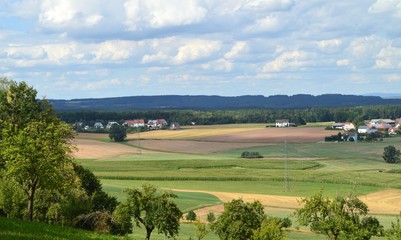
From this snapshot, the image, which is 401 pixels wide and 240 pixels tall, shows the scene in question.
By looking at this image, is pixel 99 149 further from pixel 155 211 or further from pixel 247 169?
pixel 155 211

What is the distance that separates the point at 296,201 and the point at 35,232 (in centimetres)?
6254

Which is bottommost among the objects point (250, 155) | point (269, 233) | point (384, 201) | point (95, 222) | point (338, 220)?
point (384, 201)

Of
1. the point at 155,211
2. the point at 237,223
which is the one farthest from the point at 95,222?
the point at 237,223

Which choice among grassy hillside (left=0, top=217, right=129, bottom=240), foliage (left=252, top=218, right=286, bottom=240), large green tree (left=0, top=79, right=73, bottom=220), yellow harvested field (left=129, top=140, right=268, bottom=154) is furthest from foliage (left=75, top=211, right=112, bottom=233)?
yellow harvested field (left=129, top=140, right=268, bottom=154)

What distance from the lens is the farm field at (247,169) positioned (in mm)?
92750

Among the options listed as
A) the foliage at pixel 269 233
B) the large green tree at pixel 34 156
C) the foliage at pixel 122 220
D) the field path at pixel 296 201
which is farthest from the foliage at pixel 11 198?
the field path at pixel 296 201

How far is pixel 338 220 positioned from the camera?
5453 centimetres

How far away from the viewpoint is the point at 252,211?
5728 centimetres

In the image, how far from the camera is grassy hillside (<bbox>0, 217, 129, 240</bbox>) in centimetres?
2923

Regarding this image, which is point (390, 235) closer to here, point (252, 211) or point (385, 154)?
point (252, 211)

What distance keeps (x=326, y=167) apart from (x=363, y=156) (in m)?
22.0

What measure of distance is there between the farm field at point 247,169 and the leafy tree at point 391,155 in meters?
1.75

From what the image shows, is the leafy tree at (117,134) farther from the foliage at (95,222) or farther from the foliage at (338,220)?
the foliage at (95,222)

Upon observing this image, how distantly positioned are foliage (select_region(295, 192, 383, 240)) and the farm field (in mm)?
4130
